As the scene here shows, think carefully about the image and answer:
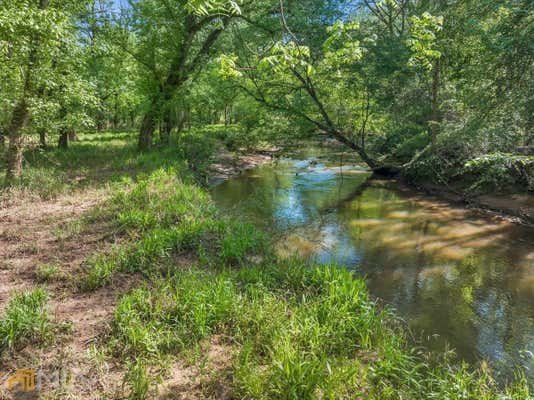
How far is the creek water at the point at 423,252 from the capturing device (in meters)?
4.73

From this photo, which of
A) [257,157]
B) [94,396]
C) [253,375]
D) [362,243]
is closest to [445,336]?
[253,375]

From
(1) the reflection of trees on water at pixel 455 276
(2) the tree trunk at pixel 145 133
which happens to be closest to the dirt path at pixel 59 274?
(1) the reflection of trees on water at pixel 455 276

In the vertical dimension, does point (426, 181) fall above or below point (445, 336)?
above

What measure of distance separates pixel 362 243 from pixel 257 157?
576 inches

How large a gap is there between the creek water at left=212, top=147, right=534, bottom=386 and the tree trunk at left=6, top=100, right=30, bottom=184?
5832 mm

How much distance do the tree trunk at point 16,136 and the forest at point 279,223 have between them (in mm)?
89

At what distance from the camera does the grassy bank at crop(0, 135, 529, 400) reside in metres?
3.01

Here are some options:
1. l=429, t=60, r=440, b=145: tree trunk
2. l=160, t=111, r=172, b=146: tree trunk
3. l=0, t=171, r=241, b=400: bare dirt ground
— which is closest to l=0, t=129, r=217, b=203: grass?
l=160, t=111, r=172, b=146: tree trunk

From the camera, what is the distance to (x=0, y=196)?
7.84 m

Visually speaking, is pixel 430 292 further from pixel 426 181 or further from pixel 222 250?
pixel 426 181

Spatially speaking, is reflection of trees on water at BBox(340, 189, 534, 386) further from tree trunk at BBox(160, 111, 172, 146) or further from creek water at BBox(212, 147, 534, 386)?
tree trunk at BBox(160, 111, 172, 146)

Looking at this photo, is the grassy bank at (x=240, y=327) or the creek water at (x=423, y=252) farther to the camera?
the creek water at (x=423, y=252)

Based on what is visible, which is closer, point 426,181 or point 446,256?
point 446,256

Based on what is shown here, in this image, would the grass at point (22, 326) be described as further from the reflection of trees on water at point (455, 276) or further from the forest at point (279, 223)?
the reflection of trees on water at point (455, 276)
